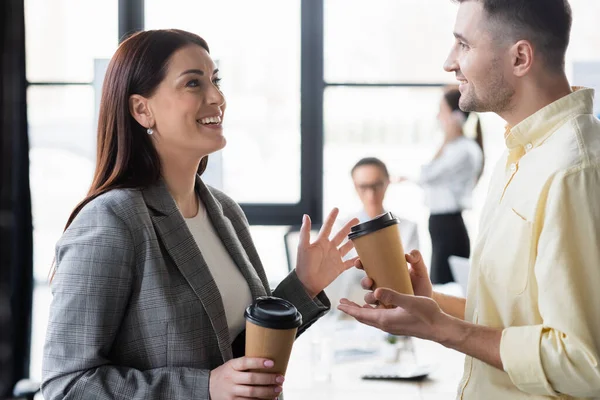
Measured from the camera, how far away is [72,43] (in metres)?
5.02

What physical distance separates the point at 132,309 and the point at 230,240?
14.5 inches

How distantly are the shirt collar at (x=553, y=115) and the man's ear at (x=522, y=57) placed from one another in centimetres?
9

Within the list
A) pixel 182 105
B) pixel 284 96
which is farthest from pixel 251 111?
pixel 182 105

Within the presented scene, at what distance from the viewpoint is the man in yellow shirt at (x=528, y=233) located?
1.37 m

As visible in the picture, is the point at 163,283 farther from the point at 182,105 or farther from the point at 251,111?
the point at 251,111

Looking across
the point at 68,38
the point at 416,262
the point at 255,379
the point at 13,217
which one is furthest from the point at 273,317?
the point at 68,38

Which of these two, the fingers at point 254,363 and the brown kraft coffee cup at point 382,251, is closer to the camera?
the fingers at point 254,363

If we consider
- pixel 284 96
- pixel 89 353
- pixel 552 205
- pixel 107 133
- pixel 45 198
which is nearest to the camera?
pixel 552 205

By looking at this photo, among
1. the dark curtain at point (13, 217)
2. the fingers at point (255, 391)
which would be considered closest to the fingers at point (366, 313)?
the fingers at point (255, 391)

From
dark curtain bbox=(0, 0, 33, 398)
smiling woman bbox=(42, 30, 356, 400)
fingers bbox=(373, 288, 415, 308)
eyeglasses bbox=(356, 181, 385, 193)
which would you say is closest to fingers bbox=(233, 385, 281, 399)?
smiling woman bbox=(42, 30, 356, 400)

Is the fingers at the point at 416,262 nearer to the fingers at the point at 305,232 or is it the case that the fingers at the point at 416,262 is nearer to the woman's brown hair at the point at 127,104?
the fingers at the point at 305,232

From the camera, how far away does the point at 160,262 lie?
1.61 metres

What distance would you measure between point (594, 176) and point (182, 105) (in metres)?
0.95

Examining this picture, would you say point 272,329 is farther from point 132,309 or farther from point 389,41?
point 389,41
